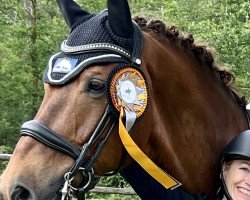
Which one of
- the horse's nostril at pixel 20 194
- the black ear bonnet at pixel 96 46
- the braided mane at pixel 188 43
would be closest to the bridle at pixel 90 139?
the black ear bonnet at pixel 96 46

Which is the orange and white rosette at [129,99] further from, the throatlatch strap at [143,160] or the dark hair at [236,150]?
the dark hair at [236,150]

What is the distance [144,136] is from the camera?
2.86 metres

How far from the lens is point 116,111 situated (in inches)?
105

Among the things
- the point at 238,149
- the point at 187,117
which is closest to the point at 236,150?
the point at 238,149

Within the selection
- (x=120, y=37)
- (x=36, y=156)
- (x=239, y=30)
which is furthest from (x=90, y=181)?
(x=239, y=30)

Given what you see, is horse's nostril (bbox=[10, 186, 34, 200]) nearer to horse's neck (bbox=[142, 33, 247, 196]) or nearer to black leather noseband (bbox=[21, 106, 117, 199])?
black leather noseband (bbox=[21, 106, 117, 199])

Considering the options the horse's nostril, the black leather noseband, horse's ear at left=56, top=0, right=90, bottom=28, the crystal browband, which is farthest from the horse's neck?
the horse's nostril

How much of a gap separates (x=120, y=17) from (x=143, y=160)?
0.86 meters

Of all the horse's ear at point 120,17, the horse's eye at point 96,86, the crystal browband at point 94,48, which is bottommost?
the horse's eye at point 96,86

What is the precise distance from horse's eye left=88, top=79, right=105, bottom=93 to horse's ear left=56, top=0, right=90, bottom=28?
574 millimetres

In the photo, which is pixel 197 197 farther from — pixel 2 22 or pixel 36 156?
pixel 2 22

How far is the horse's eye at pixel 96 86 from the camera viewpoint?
8.56 ft

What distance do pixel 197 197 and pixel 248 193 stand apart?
0.35m

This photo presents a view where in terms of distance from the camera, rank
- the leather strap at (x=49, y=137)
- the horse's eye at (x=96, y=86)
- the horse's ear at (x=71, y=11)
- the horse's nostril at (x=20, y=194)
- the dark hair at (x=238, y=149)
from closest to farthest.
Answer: the horse's nostril at (x=20, y=194) < the leather strap at (x=49, y=137) < the horse's eye at (x=96, y=86) < the horse's ear at (x=71, y=11) < the dark hair at (x=238, y=149)
